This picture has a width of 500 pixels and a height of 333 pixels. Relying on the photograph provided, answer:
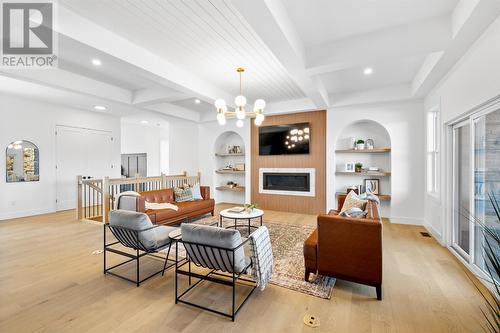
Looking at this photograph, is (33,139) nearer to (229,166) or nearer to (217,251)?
(229,166)

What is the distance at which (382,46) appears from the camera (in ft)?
9.78

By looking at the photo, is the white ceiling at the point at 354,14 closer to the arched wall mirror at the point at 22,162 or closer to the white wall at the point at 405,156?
the white wall at the point at 405,156

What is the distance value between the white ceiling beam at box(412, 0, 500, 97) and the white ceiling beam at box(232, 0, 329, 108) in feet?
5.45

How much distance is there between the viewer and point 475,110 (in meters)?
2.84

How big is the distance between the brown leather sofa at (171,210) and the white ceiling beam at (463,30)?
15.8ft

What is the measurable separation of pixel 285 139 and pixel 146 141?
6.38m

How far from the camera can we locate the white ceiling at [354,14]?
2492 mm

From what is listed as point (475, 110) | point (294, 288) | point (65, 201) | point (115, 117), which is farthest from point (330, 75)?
point (65, 201)

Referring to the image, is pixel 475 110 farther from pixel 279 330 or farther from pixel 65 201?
pixel 65 201

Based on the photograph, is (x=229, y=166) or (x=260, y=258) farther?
(x=229, y=166)

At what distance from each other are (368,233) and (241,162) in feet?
18.3

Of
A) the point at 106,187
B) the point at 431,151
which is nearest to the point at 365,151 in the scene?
the point at 431,151

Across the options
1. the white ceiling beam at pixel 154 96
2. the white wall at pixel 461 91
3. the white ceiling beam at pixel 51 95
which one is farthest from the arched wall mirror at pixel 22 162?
the white wall at pixel 461 91

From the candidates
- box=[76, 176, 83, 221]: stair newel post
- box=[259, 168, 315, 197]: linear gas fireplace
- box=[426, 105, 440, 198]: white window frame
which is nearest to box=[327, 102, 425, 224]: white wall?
box=[426, 105, 440, 198]: white window frame
